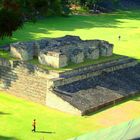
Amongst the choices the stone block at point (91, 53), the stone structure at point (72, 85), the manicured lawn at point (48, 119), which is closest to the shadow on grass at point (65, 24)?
the stone block at point (91, 53)

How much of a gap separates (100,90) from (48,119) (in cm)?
482

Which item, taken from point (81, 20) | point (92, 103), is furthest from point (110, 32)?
point (92, 103)

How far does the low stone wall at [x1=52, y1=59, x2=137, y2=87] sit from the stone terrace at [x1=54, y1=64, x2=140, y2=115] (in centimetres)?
25

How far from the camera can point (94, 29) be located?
49.3m

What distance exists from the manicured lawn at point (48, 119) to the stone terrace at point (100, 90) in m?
0.69

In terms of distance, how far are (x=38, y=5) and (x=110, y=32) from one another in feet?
66.6

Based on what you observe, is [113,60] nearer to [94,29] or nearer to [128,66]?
[128,66]

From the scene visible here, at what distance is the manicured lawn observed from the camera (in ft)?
66.4

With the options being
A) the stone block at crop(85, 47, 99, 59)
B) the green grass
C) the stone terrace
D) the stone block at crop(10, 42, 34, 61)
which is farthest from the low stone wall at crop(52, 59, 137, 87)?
the stone block at crop(10, 42, 34, 61)

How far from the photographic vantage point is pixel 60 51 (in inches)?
1064

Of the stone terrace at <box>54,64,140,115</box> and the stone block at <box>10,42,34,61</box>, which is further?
the stone block at <box>10,42,34,61</box>

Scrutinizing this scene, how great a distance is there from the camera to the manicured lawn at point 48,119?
20250 mm

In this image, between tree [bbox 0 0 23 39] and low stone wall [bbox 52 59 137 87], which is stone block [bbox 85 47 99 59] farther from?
tree [bbox 0 0 23 39]

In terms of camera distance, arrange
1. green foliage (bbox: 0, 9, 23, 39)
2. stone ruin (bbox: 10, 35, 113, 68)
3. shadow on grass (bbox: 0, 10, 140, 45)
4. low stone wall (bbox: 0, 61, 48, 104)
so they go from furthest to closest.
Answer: shadow on grass (bbox: 0, 10, 140, 45) < green foliage (bbox: 0, 9, 23, 39) < stone ruin (bbox: 10, 35, 113, 68) < low stone wall (bbox: 0, 61, 48, 104)
